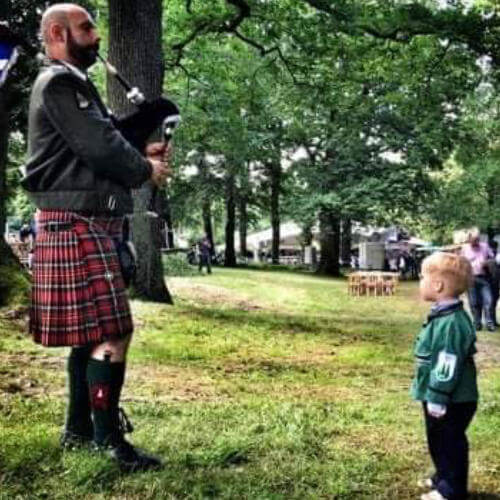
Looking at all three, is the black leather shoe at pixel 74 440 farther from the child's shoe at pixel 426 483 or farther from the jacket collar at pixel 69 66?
the jacket collar at pixel 69 66

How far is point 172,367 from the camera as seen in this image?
6156mm

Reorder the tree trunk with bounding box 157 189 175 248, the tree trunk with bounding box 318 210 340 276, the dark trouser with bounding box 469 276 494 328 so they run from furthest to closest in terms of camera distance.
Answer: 1. the tree trunk with bounding box 318 210 340 276
2. the dark trouser with bounding box 469 276 494 328
3. the tree trunk with bounding box 157 189 175 248

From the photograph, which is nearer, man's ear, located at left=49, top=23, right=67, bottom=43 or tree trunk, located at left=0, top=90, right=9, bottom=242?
man's ear, located at left=49, top=23, right=67, bottom=43

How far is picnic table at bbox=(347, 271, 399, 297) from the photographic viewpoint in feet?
71.1

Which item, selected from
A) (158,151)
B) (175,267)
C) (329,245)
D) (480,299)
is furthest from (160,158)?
(329,245)

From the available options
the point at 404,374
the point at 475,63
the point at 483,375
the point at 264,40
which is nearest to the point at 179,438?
the point at 404,374

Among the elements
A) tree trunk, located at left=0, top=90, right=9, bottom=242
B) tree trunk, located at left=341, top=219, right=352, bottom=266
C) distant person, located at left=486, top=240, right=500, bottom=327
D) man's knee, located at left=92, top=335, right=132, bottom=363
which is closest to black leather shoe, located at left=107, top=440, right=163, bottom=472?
man's knee, located at left=92, top=335, right=132, bottom=363

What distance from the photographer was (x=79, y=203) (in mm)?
3084

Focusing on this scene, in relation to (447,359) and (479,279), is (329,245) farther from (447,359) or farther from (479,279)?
(447,359)

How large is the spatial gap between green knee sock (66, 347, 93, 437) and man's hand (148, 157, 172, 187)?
0.82 metres

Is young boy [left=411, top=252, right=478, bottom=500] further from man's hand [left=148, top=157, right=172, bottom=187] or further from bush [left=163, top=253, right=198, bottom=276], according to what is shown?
bush [left=163, top=253, right=198, bottom=276]

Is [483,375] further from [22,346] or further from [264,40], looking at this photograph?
[264,40]

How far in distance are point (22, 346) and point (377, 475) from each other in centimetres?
392

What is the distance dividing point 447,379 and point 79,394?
1662 mm
